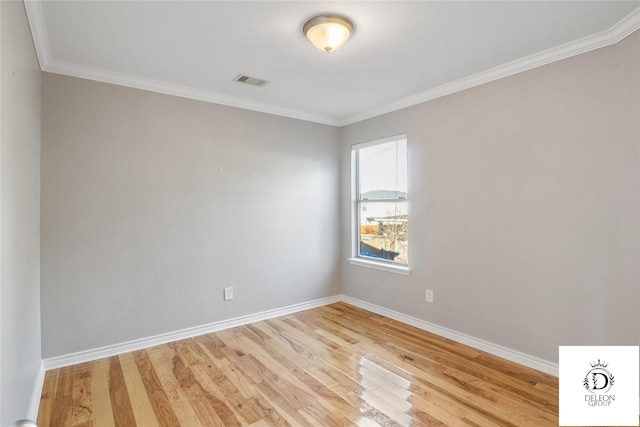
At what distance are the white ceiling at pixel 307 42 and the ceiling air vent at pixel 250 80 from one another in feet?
0.20

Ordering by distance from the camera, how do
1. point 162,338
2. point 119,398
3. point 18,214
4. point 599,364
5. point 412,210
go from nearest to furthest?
point 18,214
point 599,364
point 119,398
point 162,338
point 412,210

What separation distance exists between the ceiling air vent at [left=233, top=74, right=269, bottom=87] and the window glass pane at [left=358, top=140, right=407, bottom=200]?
1576mm

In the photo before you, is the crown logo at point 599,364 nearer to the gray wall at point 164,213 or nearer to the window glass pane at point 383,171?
the window glass pane at point 383,171

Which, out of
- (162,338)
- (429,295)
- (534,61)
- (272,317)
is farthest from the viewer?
(272,317)

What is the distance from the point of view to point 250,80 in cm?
300

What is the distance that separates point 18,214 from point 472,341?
3.34m

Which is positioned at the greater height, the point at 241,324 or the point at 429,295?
the point at 429,295

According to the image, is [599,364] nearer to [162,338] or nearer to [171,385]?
[171,385]

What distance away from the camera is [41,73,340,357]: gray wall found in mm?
2617

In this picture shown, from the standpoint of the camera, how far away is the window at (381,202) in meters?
3.69

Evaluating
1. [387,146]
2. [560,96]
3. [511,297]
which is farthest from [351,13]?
[511,297]

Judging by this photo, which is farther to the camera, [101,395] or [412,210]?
[412,210]

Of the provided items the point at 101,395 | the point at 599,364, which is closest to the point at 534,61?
the point at 599,364

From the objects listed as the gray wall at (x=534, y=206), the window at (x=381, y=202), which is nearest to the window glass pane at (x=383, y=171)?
the window at (x=381, y=202)
